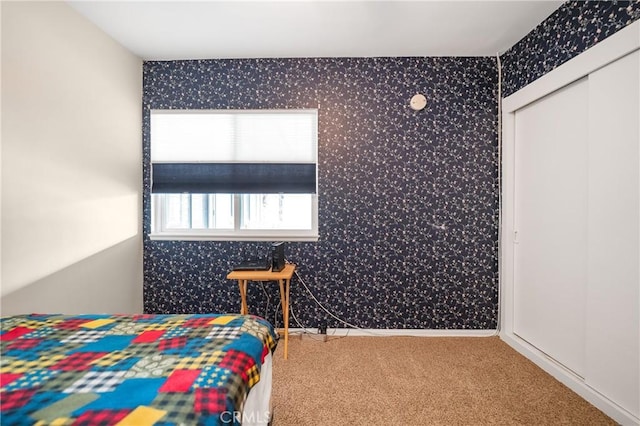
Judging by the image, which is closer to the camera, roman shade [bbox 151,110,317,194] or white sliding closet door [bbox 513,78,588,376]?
white sliding closet door [bbox 513,78,588,376]

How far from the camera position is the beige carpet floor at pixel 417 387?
171cm

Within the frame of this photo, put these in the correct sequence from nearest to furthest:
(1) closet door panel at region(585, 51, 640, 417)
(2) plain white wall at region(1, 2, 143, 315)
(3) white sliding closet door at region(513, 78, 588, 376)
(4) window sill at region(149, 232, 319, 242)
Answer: (1) closet door panel at region(585, 51, 640, 417) < (2) plain white wall at region(1, 2, 143, 315) < (3) white sliding closet door at region(513, 78, 588, 376) < (4) window sill at region(149, 232, 319, 242)

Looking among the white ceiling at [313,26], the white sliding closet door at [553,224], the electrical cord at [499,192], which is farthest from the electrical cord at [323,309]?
the white ceiling at [313,26]

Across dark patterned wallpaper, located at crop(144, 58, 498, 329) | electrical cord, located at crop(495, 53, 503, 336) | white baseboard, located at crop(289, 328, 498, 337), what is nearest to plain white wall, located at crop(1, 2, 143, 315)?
dark patterned wallpaper, located at crop(144, 58, 498, 329)

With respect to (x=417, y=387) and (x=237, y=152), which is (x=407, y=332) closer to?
(x=417, y=387)

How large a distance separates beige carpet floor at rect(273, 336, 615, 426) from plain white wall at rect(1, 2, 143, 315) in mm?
1633

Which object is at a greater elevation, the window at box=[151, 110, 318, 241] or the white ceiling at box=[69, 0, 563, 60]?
the white ceiling at box=[69, 0, 563, 60]

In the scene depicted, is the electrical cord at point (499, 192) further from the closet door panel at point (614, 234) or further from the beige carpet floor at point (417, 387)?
the closet door panel at point (614, 234)

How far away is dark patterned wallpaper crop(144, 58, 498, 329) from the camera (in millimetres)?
2752

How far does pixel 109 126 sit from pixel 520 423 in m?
3.63

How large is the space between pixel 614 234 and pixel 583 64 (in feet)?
3.64

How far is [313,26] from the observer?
2289 millimetres

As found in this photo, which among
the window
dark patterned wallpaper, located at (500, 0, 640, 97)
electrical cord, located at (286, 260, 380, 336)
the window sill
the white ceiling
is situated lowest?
electrical cord, located at (286, 260, 380, 336)

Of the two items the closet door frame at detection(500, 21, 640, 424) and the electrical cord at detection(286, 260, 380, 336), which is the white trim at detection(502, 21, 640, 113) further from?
the electrical cord at detection(286, 260, 380, 336)
